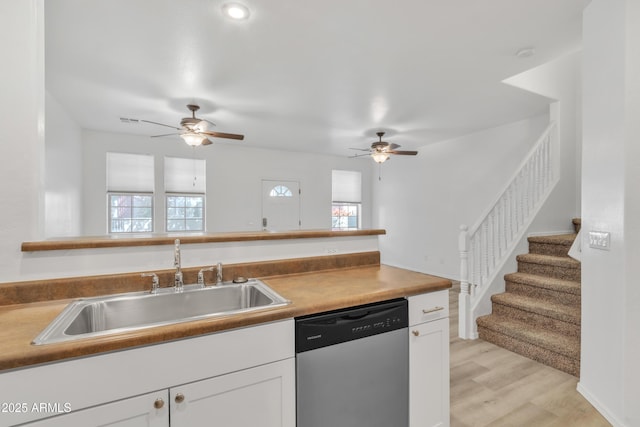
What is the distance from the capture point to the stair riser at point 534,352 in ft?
7.67

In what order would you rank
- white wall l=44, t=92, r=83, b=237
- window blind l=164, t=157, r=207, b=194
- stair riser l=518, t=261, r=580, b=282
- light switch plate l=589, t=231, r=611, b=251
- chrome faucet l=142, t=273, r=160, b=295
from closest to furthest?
chrome faucet l=142, t=273, r=160, b=295
light switch plate l=589, t=231, r=611, b=251
stair riser l=518, t=261, r=580, b=282
white wall l=44, t=92, r=83, b=237
window blind l=164, t=157, r=207, b=194

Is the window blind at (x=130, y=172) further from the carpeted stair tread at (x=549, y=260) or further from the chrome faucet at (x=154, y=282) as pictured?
the carpeted stair tread at (x=549, y=260)

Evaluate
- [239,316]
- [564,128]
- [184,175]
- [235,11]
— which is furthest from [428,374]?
[184,175]

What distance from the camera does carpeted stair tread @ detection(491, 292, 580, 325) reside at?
2.52 metres

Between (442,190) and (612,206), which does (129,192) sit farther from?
(612,206)

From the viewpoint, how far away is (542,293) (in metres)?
2.89

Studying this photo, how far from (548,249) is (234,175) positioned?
521 cm

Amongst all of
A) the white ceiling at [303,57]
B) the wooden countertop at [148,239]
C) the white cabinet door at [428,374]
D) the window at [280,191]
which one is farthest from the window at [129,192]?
the white cabinet door at [428,374]

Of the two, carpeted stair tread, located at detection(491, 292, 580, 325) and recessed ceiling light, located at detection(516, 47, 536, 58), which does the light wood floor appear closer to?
carpeted stair tread, located at detection(491, 292, 580, 325)

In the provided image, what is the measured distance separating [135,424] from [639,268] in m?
2.60

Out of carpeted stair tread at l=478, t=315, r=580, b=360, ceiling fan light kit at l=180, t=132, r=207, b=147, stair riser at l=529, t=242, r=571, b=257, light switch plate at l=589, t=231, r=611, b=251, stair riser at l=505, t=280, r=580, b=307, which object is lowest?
carpeted stair tread at l=478, t=315, r=580, b=360

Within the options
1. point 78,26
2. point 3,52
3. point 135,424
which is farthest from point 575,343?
point 78,26

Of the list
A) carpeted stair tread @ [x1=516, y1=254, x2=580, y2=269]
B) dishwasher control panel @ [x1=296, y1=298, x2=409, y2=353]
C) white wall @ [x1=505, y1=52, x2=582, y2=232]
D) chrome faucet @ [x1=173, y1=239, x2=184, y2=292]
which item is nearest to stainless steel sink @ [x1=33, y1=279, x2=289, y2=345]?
chrome faucet @ [x1=173, y1=239, x2=184, y2=292]

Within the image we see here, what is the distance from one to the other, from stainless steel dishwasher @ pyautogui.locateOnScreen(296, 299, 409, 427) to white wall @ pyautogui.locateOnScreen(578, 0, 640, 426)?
1397 millimetres
